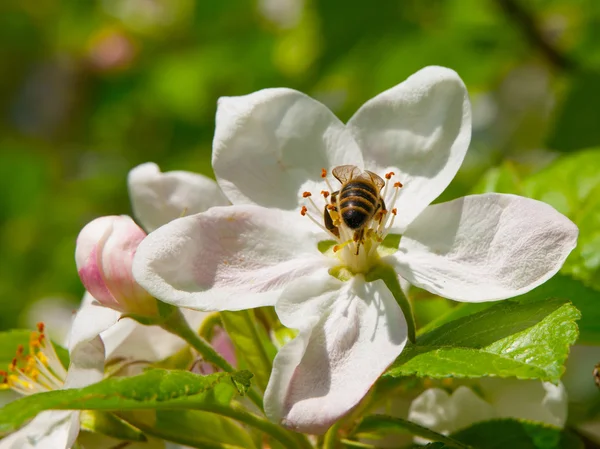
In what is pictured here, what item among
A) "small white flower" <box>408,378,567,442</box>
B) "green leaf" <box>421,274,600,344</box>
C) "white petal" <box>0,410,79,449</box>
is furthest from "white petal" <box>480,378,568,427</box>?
"white petal" <box>0,410,79,449</box>

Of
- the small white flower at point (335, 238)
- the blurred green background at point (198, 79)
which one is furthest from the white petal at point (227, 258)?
the blurred green background at point (198, 79)

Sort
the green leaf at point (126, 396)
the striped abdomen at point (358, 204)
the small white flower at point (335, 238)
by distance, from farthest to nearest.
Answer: the striped abdomen at point (358, 204)
the small white flower at point (335, 238)
the green leaf at point (126, 396)

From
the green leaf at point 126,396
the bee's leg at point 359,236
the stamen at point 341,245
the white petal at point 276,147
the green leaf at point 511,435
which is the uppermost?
the white petal at point 276,147

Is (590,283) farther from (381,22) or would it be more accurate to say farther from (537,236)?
(381,22)

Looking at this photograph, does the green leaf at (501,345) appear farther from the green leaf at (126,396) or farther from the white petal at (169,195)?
the white petal at (169,195)

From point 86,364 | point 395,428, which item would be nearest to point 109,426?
point 86,364

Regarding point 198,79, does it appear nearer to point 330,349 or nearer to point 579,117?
point 579,117
